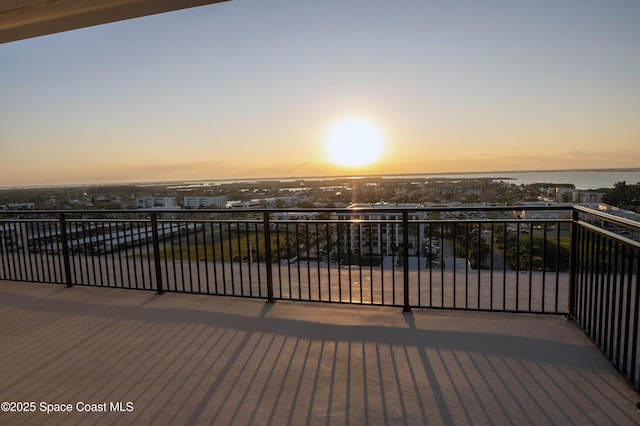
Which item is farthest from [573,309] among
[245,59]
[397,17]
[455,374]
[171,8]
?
[245,59]

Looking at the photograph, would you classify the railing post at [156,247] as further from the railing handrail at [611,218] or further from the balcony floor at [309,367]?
the railing handrail at [611,218]

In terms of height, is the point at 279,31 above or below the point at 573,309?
above

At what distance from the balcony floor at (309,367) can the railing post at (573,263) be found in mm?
192

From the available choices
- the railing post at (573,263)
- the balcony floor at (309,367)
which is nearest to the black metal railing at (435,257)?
the railing post at (573,263)

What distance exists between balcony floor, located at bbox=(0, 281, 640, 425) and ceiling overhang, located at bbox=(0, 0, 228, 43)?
2.90 meters

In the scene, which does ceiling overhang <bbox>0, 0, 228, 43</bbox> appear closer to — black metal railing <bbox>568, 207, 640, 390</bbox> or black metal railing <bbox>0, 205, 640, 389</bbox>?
black metal railing <bbox>0, 205, 640, 389</bbox>

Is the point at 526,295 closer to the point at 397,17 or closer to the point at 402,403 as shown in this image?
the point at 402,403

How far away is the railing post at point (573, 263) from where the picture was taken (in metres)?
3.06

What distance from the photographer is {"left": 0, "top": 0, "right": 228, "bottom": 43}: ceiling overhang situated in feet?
9.80

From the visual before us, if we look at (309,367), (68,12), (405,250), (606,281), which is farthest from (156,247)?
(606,281)

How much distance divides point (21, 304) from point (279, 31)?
5.47 metres

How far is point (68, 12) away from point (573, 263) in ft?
16.7

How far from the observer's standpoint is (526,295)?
427 centimetres

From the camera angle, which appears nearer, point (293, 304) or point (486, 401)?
point (486, 401)
